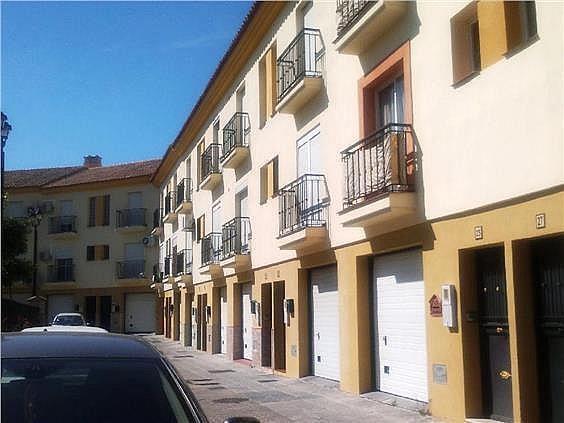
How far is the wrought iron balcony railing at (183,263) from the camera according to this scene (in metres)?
31.6

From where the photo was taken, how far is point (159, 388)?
402cm

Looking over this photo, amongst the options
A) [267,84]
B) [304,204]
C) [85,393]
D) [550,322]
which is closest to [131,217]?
[267,84]

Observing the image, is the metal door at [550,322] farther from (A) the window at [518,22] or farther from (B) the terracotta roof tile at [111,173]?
(B) the terracotta roof tile at [111,173]

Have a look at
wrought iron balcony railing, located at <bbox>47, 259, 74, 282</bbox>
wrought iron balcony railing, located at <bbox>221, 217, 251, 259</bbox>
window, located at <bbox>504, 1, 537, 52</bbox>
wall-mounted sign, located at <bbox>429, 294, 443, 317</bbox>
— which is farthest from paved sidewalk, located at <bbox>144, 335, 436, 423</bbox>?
wrought iron balcony railing, located at <bbox>47, 259, 74, 282</bbox>

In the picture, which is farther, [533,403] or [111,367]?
[533,403]

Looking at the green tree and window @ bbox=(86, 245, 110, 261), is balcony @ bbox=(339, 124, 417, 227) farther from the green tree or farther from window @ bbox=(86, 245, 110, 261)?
window @ bbox=(86, 245, 110, 261)

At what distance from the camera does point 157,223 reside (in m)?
44.4

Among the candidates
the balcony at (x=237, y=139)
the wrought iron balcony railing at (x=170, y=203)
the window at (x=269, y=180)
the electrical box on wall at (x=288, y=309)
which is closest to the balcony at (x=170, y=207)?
the wrought iron balcony railing at (x=170, y=203)

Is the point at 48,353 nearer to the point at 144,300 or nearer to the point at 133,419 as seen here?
the point at 133,419

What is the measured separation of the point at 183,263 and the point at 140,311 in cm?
1503

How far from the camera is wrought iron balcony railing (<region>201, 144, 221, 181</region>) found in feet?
81.3

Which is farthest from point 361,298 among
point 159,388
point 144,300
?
point 144,300

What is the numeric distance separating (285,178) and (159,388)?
1323 cm

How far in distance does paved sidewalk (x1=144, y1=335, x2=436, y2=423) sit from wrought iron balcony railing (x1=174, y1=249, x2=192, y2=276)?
12866 millimetres
